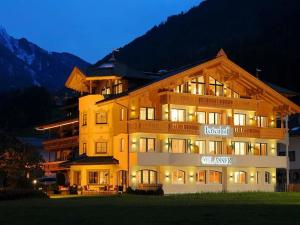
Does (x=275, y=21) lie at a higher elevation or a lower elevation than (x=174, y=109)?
higher

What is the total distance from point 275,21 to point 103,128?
262 ft

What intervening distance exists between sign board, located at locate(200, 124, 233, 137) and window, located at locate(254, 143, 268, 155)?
462 cm

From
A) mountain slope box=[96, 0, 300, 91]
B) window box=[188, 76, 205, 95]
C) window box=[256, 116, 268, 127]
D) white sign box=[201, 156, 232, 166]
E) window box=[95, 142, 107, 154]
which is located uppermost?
mountain slope box=[96, 0, 300, 91]

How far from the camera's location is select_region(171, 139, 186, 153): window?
61.0m

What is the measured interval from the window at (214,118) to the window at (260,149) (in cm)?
528

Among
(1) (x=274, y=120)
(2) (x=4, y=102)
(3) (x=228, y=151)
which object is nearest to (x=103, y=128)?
(3) (x=228, y=151)

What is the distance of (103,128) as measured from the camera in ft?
207

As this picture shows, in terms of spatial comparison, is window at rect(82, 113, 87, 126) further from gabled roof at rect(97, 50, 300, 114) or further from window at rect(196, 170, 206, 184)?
window at rect(196, 170, 206, 184)

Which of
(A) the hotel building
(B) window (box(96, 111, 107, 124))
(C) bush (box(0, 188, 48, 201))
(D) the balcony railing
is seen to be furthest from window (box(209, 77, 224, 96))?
(C) bush (box(0, 188, 48, 201))

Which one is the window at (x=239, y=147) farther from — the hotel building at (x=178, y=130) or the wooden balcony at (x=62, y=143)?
the wooden balcony at (x=62, y=143)

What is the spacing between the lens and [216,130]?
204 feet

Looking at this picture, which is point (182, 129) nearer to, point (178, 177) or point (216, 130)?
point (216, 130)

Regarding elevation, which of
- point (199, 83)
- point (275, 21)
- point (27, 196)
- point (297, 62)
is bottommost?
point (27, 196)

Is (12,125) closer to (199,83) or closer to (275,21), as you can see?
(275,21)
